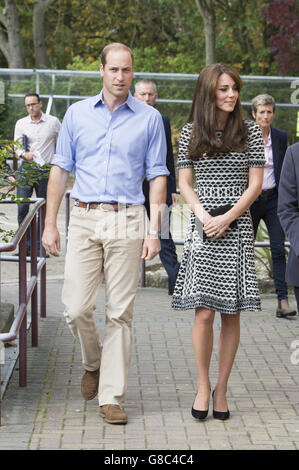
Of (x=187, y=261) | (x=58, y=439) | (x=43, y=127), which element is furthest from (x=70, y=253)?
(x=43, y=127)

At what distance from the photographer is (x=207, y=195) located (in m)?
5.43

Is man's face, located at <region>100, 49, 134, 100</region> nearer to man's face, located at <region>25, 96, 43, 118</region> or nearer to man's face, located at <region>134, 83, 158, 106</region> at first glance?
man's face, located at <region>134, 83, 158, 106</region>

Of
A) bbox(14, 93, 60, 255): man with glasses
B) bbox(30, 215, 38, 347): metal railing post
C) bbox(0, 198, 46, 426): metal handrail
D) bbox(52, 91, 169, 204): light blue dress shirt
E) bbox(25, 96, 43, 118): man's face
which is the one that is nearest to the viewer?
bbox(0, 198, 46, 426): metal handrail

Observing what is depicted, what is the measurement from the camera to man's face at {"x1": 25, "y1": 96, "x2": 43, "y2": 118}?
12242mm

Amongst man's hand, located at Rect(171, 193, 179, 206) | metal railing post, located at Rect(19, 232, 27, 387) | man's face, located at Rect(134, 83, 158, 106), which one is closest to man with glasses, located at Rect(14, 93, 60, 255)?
man's hand, located at Rect(171, 193, 179, 206)

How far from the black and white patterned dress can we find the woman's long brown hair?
0.06 m

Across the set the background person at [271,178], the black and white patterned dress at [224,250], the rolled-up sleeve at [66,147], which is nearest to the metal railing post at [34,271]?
the rolled-up sleeve at [66,147]

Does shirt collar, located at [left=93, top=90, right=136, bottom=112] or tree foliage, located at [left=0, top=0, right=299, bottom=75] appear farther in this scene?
tree foliage, located at [left=0, top=0, right=299, bottom=75]

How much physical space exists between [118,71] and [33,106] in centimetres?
705

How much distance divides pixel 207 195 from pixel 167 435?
1.32 meters

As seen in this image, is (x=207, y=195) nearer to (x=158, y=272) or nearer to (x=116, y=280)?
(x=116, y=280)

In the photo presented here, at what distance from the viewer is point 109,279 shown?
17.7ft

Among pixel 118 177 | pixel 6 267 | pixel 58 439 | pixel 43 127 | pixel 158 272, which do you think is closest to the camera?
pixel 58 439

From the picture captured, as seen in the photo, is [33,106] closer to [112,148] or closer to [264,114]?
[264,114]
